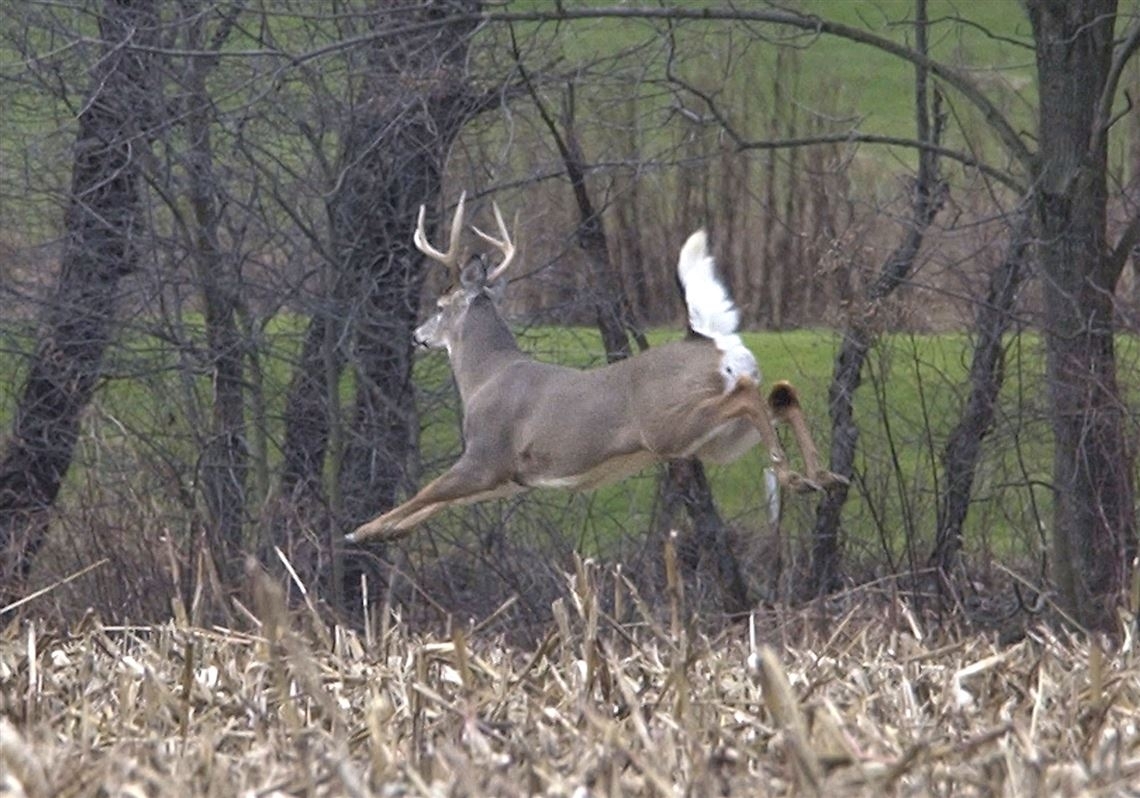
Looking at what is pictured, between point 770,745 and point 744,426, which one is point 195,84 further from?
point 770,745

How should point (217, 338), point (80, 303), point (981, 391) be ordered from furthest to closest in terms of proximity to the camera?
point (80, 303), point (217, 338), point (981, 391)

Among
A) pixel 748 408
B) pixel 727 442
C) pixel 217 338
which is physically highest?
pixel 748 408

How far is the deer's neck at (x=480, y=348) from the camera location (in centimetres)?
1074

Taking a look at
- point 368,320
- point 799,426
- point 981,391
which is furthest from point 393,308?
point 799,426

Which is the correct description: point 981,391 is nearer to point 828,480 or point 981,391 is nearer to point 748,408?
point 748,408

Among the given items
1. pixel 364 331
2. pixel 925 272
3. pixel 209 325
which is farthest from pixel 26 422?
pixel 925 272

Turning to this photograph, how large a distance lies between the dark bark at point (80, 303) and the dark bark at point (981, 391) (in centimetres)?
563

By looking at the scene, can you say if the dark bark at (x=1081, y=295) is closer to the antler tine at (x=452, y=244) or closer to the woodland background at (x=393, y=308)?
the woodland background at (x=393, y=308)

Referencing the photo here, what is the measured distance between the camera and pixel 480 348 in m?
10.9

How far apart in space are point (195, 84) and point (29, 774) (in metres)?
12.1

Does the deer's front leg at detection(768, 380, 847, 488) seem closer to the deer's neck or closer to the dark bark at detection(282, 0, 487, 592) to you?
the deer's neck

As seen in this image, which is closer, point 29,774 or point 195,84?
point 29,774

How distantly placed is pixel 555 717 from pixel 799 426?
4.45 m

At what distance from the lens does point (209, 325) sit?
51.0 ft
